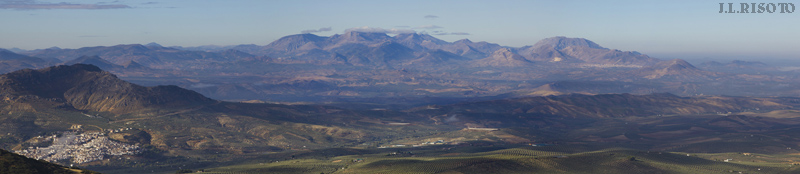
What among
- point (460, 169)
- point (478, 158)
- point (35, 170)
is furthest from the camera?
point (478, 158)

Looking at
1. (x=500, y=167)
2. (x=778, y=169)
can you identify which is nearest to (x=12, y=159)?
(x=500, y=167)

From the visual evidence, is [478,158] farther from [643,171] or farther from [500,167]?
[643,171]

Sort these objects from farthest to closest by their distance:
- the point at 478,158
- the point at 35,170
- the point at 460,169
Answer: the point at 478,158, the point at 460,169, the point at 35,170

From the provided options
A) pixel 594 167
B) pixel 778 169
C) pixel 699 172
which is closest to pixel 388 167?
pixel 594 167

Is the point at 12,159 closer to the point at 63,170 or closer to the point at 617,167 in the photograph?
the point at 63,170

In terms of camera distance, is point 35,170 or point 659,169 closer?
point 35,170

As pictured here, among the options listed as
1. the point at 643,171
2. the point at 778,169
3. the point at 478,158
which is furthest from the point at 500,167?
the point at 778,169

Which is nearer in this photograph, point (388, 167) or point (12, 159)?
point (12, 159)

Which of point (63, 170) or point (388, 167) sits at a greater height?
point (63, 170)

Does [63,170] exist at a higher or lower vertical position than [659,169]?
higher
